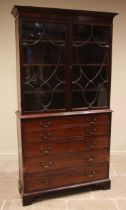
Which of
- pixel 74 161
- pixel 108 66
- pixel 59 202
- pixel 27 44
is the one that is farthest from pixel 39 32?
pixel 59 202

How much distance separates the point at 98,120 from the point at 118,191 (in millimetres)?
899

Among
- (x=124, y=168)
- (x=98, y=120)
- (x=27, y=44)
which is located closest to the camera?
(x=27, y=44)

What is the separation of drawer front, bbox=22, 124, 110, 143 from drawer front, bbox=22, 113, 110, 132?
0.15 feet

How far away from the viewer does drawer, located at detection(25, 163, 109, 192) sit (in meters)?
2.73

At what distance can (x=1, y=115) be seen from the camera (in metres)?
3.63

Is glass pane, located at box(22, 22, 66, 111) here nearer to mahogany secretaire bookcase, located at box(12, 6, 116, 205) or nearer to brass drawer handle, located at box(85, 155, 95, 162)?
mahogany secretaire bookcase, located at box(12, 6, 116, 205)

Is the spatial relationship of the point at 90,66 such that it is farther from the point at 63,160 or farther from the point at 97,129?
the point at 63,160

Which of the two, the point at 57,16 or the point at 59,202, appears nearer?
the point at 57,16

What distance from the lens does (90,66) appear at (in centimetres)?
282

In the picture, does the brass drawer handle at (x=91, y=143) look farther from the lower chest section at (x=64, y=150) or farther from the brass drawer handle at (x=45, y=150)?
the brass drawer handle at (x=45, y=150)

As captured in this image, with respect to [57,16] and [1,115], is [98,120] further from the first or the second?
[1,115]

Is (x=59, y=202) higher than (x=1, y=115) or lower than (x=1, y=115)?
lower

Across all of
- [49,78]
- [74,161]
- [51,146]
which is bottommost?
[74,161]

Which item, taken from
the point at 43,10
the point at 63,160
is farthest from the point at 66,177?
the point at 43,10
